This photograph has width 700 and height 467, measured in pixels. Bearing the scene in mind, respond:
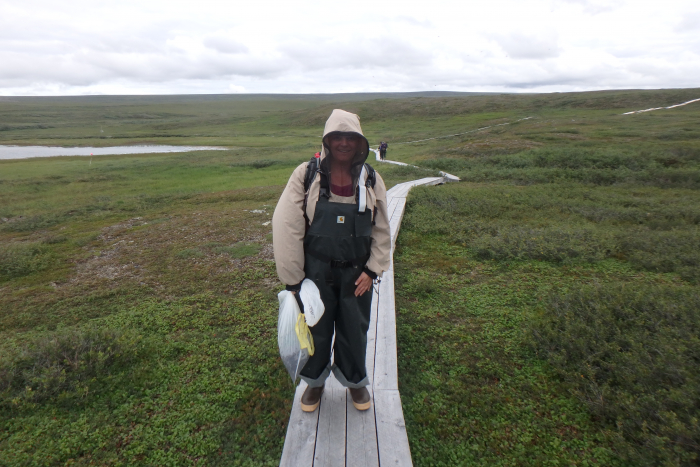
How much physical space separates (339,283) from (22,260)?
8.33 metres

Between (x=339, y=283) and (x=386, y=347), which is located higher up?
(x=339, y=283)

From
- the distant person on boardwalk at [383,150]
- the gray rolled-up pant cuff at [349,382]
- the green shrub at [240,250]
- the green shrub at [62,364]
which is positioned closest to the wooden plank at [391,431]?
the gray rolled-up pant cuff at [349,382]

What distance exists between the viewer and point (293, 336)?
122 inches

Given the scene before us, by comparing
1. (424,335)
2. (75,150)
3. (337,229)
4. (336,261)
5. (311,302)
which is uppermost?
(75,150)

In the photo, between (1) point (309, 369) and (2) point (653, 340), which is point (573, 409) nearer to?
(2) point (653, 340)

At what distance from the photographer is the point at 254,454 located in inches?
130

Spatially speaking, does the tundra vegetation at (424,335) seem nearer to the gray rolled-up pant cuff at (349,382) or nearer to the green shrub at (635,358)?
the green shrub at (635,358)

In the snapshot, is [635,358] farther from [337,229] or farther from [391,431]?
[337,229]

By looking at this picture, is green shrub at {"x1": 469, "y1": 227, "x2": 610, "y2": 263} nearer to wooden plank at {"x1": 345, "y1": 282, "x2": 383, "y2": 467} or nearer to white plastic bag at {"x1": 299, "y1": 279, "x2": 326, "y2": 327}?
wooden plank at {"x1": 345, "y1": 282, "x2": 383, "y2": 467}

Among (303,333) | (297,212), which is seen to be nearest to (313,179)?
(297,212)

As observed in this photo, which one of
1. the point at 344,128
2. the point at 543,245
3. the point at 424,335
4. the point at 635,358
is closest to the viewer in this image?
the point at 344,128

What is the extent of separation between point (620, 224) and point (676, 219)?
126cm

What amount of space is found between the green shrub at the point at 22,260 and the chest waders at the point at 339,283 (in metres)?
7.49

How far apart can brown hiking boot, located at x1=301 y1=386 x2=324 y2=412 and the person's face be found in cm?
209
